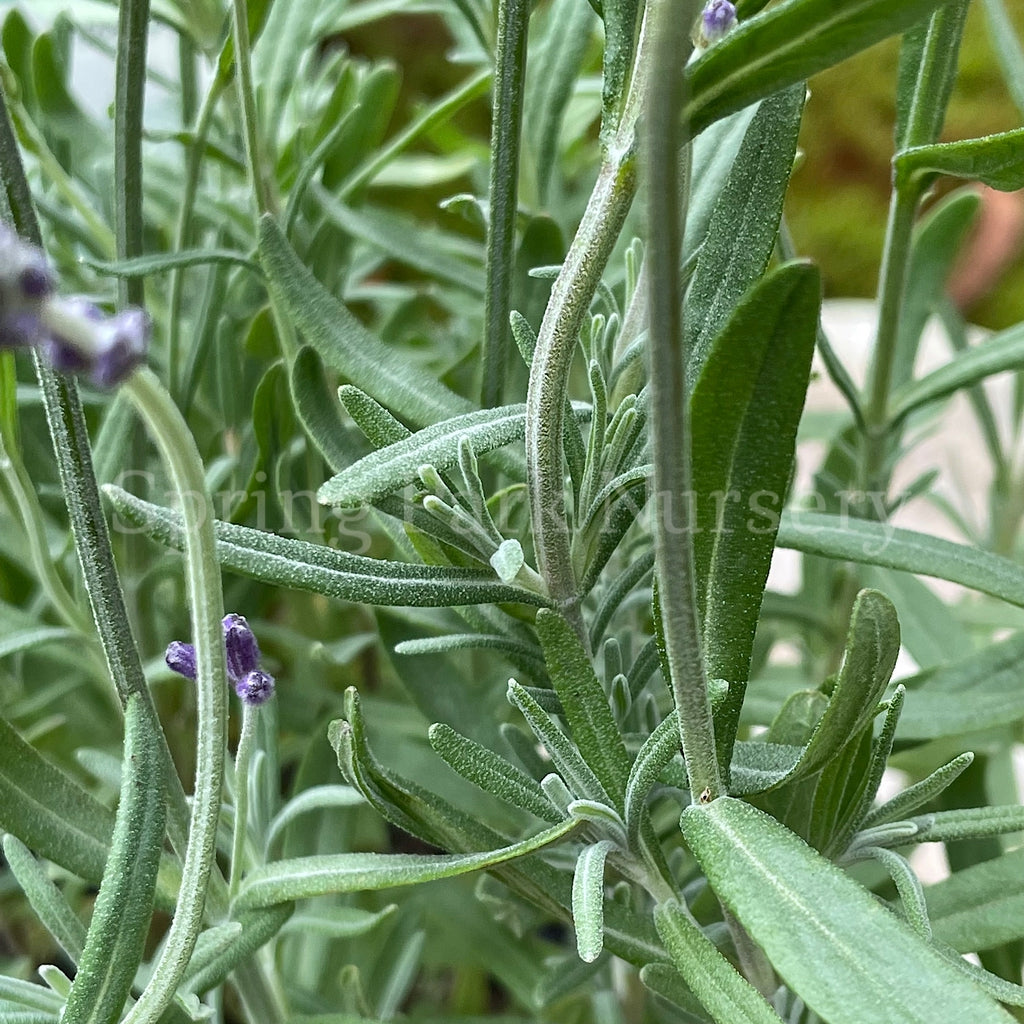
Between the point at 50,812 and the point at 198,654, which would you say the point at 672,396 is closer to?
the point at 198,654

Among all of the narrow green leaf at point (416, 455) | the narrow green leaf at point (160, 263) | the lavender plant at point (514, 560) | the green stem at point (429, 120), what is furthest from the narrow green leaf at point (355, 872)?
the green stem at point (429, 120)

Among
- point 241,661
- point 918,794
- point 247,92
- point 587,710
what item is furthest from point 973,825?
point 247,92

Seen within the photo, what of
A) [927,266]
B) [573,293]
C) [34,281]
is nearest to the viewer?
[34,281]

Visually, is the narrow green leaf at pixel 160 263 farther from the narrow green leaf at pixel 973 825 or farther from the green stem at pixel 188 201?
the narrow green leaf at pixel 973 825

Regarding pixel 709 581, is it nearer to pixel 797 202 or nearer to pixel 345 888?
pixel 345 888

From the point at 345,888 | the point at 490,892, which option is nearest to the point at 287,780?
the point at 490,892
